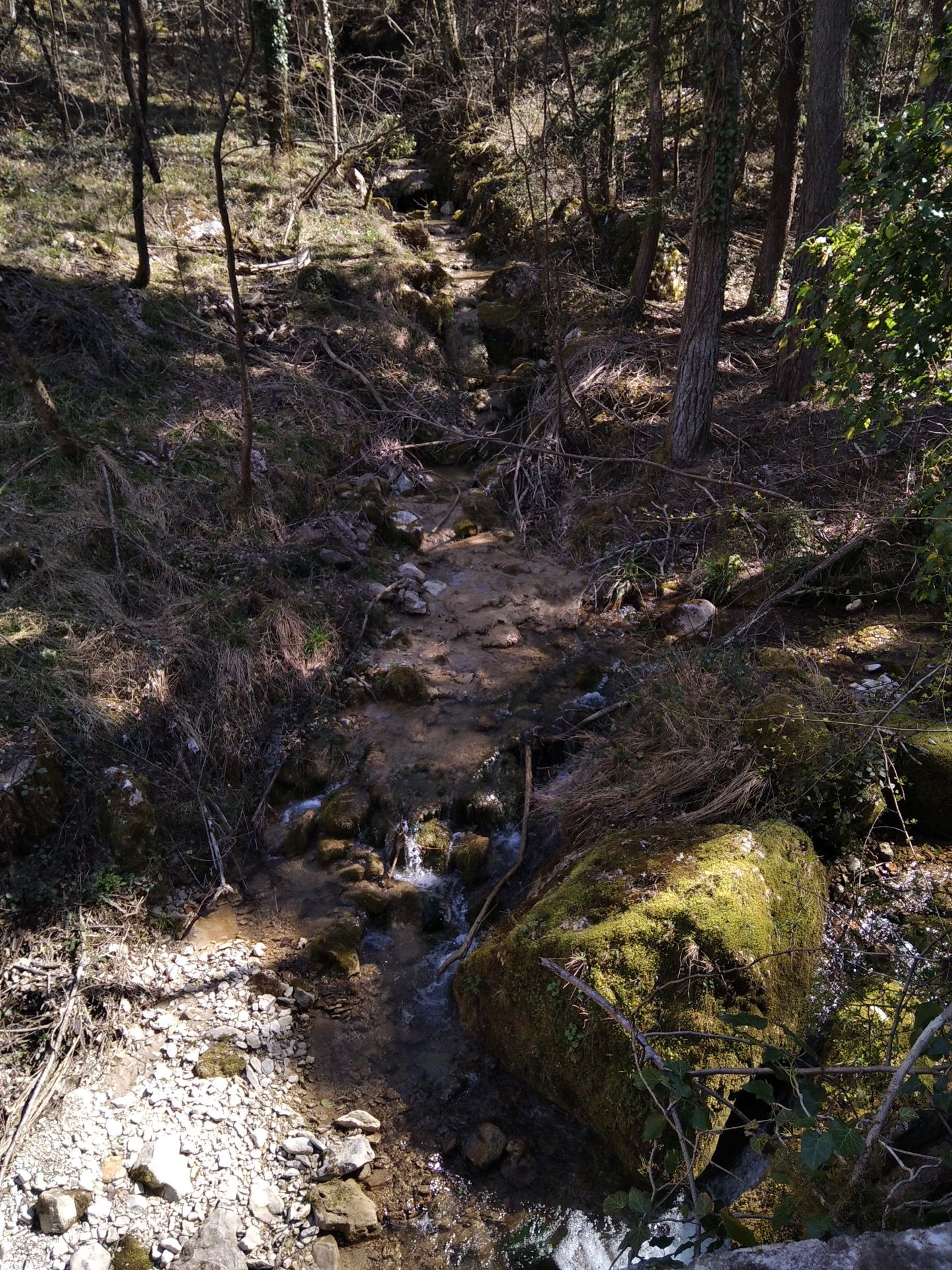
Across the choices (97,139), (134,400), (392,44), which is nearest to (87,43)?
(97,139)

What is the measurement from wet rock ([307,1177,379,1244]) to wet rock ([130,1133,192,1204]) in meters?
0.59

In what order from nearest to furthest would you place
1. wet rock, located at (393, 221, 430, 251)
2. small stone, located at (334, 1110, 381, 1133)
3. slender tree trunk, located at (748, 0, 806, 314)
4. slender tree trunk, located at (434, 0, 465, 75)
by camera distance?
1. small stone, located at (334, 1110, 381, 1133)
2. slender tree trunk, located at (748, 0, 806, 314)
3. wet rock, located at (393, 221, 430, 251)
4. slender tree trunk, located at (434, 0, 465, 75)

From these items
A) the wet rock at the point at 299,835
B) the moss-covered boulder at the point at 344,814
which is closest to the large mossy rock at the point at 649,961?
the moss-covered boulder at the point at 344,814

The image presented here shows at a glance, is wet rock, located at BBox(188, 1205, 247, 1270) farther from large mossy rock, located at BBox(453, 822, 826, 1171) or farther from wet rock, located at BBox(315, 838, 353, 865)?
wet rock, located at BBox(315, 838, 353, 865)

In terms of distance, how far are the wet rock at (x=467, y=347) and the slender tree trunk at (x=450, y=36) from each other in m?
6.94

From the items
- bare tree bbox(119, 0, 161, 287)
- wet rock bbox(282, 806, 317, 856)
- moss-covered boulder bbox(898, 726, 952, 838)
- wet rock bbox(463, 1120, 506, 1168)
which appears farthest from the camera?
bare tree bbox(119, 0, 161, 287)

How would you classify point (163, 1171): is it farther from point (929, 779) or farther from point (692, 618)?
point (692, 618)

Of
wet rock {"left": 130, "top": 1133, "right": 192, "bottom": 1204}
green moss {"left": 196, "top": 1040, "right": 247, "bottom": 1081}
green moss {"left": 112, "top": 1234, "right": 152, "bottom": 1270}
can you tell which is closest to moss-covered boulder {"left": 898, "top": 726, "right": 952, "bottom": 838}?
green moss {"left": 196, "top": 1040, "right": 247, "bottom": 1081}

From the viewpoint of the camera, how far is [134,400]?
8219 millimetres

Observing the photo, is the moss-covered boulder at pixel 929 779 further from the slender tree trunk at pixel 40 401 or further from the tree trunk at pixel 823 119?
the slender tree trunk at pixel 40 401

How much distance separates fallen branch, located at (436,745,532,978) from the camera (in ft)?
15.4

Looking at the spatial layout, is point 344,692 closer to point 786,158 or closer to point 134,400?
point 134,400

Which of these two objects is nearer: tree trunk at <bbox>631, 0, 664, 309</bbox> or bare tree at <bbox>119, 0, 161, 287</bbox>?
bare tree at <bbox>119, 0, 161, 287</bbox>

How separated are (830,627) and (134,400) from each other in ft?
23.4
